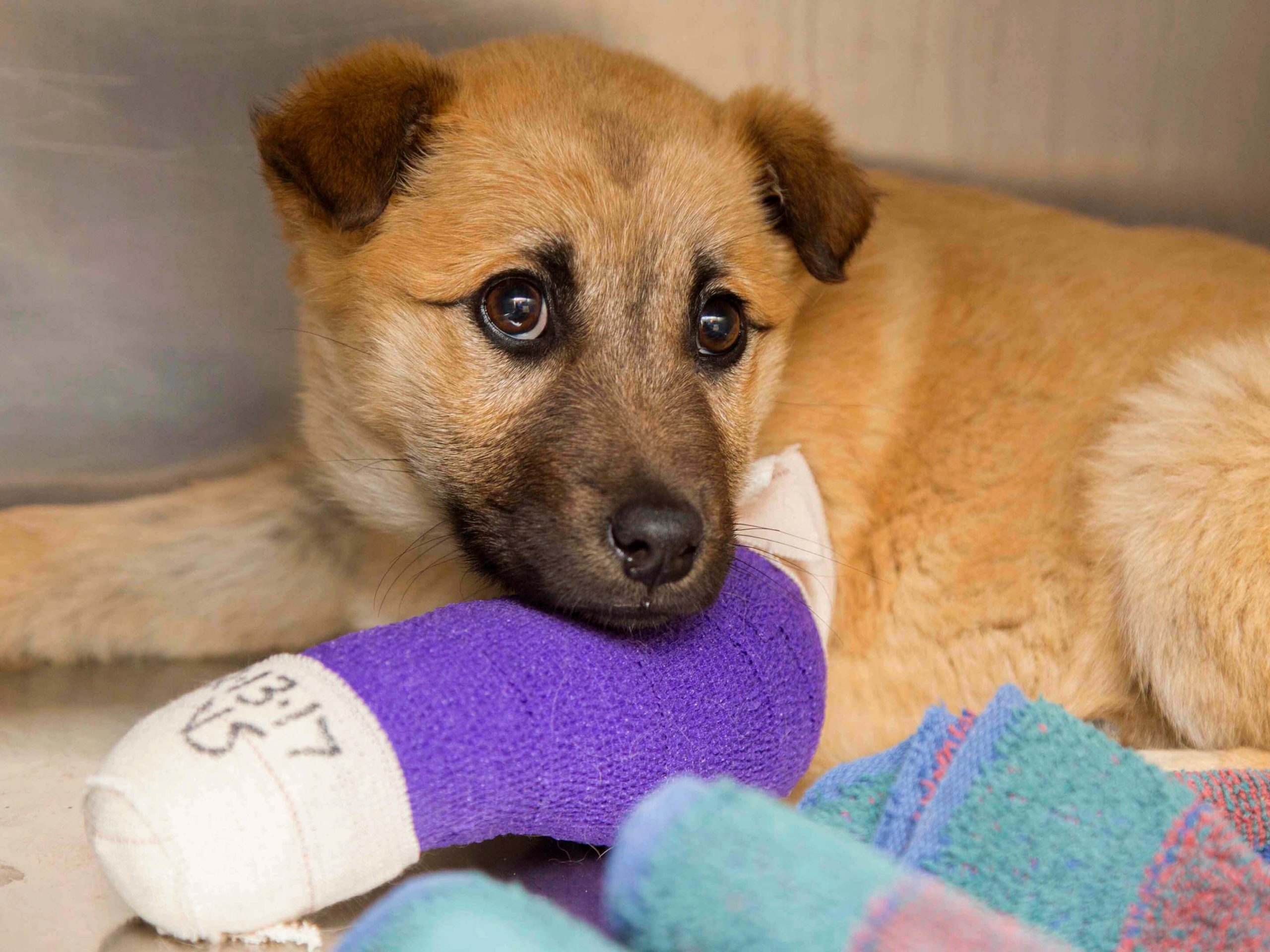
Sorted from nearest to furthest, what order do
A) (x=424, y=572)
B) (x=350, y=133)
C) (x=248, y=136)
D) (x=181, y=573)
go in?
(x=350, y=133) < (x=424, y=572) < (x=181, y=573) < (x=248, y=136)

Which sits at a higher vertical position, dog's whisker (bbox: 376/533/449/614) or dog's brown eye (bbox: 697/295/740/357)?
dog's brown eye (bbox: 697/295/740/357)

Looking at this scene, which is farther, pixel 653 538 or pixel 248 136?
pixel 248 136

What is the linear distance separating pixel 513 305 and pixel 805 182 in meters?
0.66

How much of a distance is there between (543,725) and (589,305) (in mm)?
762

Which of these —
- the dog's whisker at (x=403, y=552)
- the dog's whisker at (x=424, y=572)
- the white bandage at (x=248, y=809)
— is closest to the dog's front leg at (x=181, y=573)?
the dog's whisker at (x=403, y=552)

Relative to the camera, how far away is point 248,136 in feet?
11.2

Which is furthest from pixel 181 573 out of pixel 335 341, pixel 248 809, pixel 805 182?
pixel 805 182

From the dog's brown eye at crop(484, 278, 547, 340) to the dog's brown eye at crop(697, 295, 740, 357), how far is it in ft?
1.09

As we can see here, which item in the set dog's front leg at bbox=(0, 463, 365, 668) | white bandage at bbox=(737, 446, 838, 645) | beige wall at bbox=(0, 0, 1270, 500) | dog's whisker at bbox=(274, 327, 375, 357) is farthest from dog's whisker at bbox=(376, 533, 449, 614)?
beige wall at bbox=(0, 0, 1270, 500)

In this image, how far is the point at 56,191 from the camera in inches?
128

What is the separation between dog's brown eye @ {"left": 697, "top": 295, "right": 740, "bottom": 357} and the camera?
2359mm

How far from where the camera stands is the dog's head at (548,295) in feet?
6.58

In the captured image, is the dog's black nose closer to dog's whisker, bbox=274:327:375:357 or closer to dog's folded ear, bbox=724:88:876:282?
dog's whisker, bbox=274:327:375:357

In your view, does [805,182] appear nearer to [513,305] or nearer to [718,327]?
[718,327]
